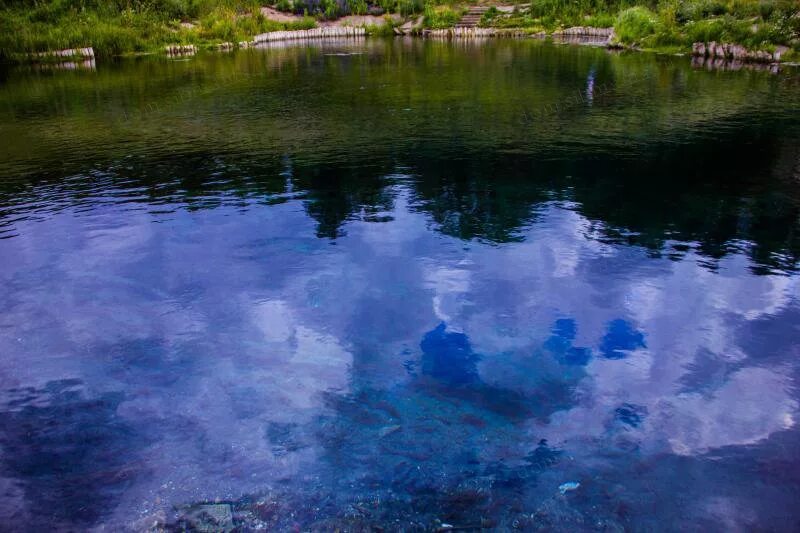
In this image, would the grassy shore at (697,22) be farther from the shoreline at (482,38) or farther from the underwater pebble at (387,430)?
the underwater pebble at (387,430)

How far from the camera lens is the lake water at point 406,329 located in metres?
5.83

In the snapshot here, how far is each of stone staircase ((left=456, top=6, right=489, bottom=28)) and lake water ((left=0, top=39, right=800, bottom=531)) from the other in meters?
45.1

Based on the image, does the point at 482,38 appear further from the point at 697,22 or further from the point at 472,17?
the point at 697,22

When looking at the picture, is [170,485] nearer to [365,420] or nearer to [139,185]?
[365,420]

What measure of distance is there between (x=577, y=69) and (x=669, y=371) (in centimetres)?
2676

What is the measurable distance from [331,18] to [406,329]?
61965mm

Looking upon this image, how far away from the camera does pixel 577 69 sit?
3116 cm

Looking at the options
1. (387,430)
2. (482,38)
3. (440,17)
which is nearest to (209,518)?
(387,430)

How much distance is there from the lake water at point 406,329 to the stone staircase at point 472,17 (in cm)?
4513

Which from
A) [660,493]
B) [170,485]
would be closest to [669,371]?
[660,493]

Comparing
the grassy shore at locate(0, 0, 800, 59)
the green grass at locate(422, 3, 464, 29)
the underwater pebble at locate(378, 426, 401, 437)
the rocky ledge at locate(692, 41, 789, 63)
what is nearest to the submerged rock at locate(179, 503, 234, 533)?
the underwater pebble at locate(378, 426, 401, 437)

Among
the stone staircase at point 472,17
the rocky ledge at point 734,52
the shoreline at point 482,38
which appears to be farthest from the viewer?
the stone staircase at point 472,17

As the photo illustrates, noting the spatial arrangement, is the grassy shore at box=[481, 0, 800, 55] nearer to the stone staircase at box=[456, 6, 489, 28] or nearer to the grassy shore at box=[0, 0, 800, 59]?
the grassy shore at box=[0, 0, 800, 59]

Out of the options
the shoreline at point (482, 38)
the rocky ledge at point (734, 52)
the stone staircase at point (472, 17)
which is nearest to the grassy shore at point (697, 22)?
the rocky ledge at point (734, 52)
